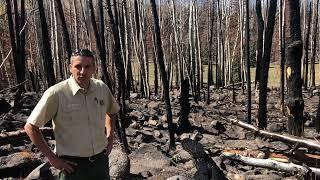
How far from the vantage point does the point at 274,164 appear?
6.98 m

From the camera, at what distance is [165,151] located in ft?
30.8

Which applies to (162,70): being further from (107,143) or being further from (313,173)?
(107,143)

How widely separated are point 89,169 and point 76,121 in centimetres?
46

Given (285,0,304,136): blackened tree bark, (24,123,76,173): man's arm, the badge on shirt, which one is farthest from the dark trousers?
(285,0,304,136): blackened tree bark

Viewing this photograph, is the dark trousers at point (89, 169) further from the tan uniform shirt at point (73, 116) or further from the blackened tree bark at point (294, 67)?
the blackened tree bark at point (294, 67)

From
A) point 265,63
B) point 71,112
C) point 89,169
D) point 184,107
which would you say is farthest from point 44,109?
point 184,107

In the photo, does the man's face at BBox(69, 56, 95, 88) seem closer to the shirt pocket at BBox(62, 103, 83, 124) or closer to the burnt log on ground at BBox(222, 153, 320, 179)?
the shirt pocket at BBox(62, 103, 83, 124)

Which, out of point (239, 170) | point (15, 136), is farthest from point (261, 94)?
point (15, 136)

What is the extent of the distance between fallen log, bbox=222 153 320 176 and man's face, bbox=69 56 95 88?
13.8 feet

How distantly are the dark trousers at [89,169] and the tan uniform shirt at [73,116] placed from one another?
0.06m

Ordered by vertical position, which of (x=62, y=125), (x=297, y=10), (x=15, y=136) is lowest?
(x=15, y=136)

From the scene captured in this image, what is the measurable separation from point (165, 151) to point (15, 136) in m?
3.29

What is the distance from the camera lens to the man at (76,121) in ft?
11.2

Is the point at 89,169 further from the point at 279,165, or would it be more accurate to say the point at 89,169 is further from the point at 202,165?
the point at 279,165
